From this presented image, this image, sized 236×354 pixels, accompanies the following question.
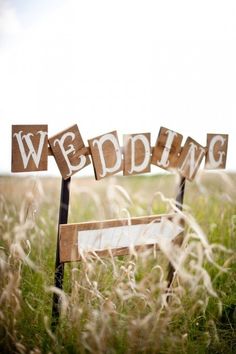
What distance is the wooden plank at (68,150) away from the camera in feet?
7.73

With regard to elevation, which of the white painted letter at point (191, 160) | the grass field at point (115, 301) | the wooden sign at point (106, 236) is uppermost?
A: the white painted letter at point (191, 160)

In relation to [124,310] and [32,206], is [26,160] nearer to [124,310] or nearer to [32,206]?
[32,206]

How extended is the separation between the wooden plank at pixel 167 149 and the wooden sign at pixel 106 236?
344 millimetres

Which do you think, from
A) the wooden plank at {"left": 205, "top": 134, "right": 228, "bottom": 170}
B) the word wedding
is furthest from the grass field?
the wooden plank at {"left": 205, "top": 134, "right": 228, "bottom": 170}

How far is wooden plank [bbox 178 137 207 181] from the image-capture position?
2883 millimetres

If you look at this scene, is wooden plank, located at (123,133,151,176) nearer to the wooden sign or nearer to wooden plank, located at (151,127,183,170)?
wooden plank, located at (151,127,183,170)

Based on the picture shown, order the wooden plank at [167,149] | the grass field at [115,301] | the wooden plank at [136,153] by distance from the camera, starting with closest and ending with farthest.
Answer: the grass field at [115,301] → the wooden plank at [136,153] → the wooden plank at [167,149]

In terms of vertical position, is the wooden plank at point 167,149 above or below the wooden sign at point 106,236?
above

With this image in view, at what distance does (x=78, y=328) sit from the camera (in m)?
2.03

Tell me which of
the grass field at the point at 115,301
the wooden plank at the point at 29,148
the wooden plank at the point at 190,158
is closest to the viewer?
the grass field at the point at 115,301

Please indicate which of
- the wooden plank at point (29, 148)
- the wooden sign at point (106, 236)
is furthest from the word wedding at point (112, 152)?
the wooden sign at point (106, 236)

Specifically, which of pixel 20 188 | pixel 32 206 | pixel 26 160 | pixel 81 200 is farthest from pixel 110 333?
pixel 81 200

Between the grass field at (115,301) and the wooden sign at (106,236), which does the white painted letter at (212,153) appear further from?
the wooden sign at (106,236)

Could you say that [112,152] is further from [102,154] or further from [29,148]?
[29,148]
